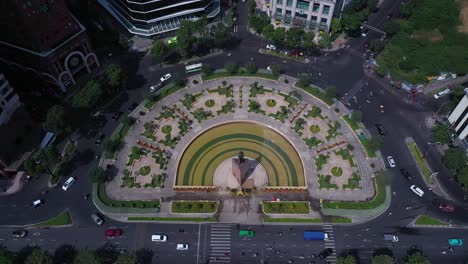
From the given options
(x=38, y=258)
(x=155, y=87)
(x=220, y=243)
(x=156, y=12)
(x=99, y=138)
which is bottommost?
(x=220, y=243)

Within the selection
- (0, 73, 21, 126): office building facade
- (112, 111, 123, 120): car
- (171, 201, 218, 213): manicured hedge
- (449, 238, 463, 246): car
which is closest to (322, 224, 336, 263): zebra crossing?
(171, 201, 218, 213): manicured hedge

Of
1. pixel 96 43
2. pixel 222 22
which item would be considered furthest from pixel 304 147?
pixel 96 43

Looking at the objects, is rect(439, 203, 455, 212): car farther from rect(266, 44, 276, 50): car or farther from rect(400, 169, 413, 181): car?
rect(266, 44, 276, 50): car

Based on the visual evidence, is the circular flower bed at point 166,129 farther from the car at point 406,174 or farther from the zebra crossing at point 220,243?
the car at point 406,174

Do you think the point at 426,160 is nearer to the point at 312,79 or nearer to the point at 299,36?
the point at 312,79

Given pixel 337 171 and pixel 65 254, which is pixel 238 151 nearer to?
pixel 337 171

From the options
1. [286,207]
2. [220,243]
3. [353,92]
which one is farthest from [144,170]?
[353,92]
